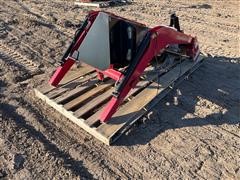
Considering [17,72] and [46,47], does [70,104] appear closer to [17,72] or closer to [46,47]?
[17,72]

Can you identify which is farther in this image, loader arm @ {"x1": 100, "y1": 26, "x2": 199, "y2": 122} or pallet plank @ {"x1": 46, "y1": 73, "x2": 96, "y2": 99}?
pallet plank @ {"x1": 46, "y1": 73, "x2": 96, "y2": 99}

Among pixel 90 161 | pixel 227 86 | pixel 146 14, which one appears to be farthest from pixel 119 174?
pixel 146 14

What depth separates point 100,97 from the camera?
195 inches

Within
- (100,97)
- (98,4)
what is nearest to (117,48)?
(100,97)

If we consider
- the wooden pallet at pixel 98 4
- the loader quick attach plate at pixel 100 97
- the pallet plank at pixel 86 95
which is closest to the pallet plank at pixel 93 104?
the loader quick attach plate at pixel 100 97

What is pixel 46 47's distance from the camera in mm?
7047

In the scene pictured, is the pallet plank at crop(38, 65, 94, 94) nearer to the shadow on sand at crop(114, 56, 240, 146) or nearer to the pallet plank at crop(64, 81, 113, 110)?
the pallet plank at crop(64, 81, 113, 110)

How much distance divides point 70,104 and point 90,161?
1053 mm

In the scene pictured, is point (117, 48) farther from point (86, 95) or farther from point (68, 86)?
point (68, 86)

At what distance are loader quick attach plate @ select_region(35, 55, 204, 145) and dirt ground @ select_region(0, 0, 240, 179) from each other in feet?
0.39

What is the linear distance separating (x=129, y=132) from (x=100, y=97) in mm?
753

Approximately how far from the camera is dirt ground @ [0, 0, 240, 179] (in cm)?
392

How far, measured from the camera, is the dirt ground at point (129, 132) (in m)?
3.92

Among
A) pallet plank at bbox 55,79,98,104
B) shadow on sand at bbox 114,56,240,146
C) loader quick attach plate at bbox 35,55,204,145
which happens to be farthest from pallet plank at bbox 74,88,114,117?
shadow on sand at bbox 114,56,240,146
